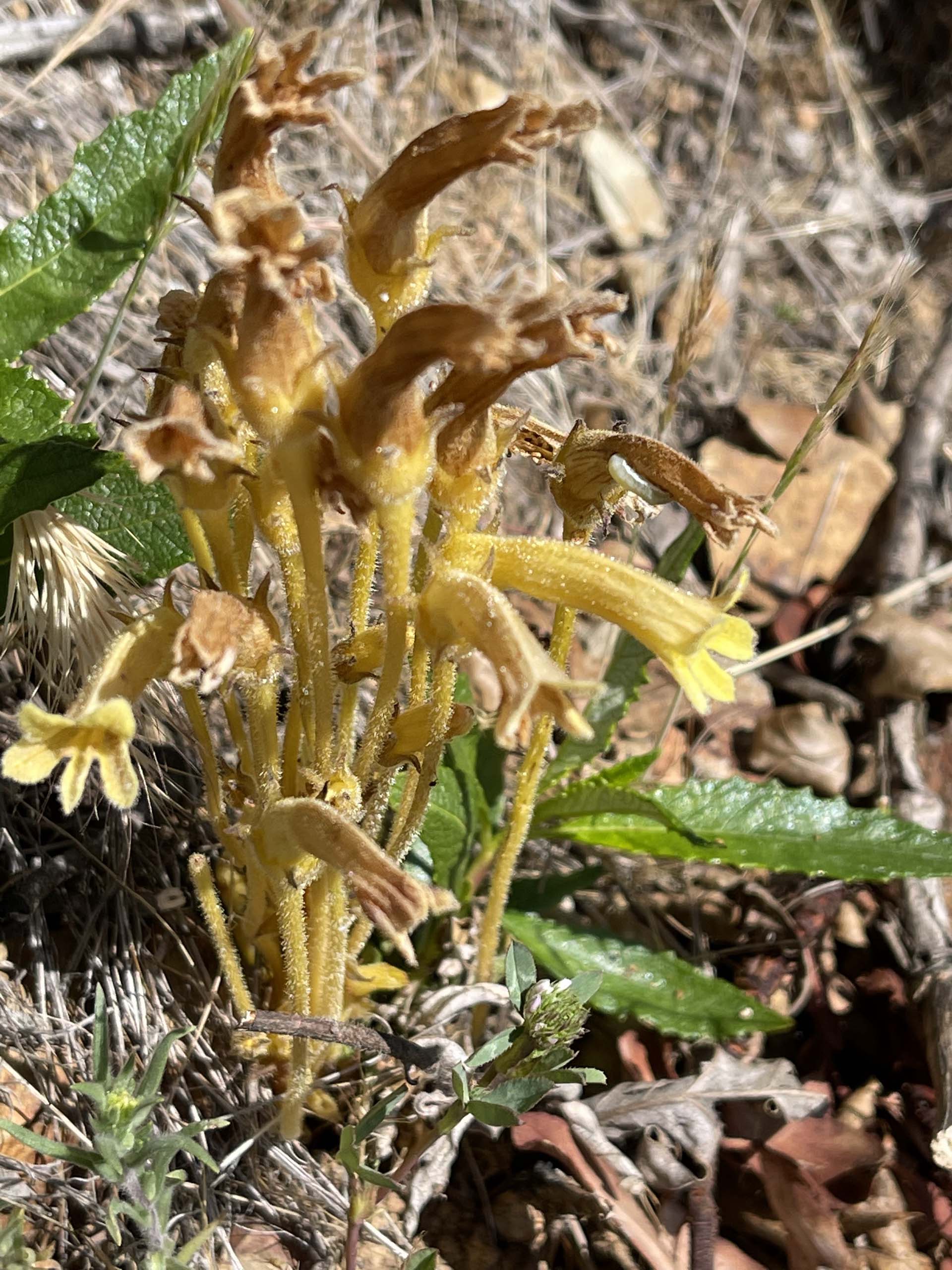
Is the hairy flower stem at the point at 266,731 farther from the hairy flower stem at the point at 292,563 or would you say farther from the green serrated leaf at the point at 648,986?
the green serrated leaf at the point at 648,986

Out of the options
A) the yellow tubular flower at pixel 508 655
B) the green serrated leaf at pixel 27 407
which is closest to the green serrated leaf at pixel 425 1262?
the yellow tubular flower at pixel 508 655

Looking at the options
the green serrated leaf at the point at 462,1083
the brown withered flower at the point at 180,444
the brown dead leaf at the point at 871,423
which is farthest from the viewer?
the brown dead leaf at the point at 871,423

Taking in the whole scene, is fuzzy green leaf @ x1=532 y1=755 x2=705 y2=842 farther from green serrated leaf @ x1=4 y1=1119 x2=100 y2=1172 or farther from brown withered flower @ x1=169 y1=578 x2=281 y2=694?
green serrated leaf @ x1=4 y1=1119 x2=100 y2=1172

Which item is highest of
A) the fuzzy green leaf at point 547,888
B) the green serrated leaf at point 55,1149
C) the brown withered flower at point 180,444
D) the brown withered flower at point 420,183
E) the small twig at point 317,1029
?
the brown withered flower at point 420,183

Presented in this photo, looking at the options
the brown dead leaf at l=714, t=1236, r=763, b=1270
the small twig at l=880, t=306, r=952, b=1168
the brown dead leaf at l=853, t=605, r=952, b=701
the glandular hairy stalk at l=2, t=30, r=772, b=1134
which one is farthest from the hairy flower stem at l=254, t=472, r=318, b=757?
the brown dead leaf at l=853, t=605, r=952, b=701

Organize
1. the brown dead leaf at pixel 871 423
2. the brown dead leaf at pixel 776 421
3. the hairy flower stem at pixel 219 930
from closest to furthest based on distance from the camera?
1. the hairy flower stem at pixel 219 930
2. the brown dead leaf at pixel 776 421
3. the brown dead leaf at pixel 871 423

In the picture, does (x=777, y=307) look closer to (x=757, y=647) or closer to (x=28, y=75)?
(x=757, y=647)
